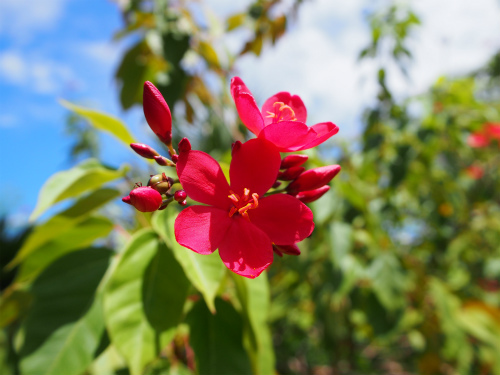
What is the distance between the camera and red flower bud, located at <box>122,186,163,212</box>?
62 centimetres

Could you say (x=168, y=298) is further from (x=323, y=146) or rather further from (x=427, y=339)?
(x=427, y=339)

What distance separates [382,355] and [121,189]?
9.92 feet

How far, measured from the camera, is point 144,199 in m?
0.62

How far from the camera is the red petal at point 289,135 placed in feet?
2.18

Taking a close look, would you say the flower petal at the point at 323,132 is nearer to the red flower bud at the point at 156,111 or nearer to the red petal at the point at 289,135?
the red petal at the point at 289,135

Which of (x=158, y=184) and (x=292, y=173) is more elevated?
(x=158, y=184)

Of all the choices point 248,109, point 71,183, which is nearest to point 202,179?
point 248,109

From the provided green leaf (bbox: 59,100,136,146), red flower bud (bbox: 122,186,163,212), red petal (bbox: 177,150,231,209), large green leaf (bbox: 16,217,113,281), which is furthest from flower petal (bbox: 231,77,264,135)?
large green leaf (bbox: 16,217,113,281)

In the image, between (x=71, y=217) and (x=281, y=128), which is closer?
(x=281, y=128)

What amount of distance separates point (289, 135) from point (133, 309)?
1.76ft

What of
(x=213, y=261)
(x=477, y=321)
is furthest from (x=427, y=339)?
(x=213, y=261)

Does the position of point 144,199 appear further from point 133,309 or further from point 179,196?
point 133,309

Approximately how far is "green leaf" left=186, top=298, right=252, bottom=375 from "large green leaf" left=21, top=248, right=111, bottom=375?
25 centimetres

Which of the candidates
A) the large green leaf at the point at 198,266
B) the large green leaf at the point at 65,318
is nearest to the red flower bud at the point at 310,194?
the large green leaf at the point at 198,266
